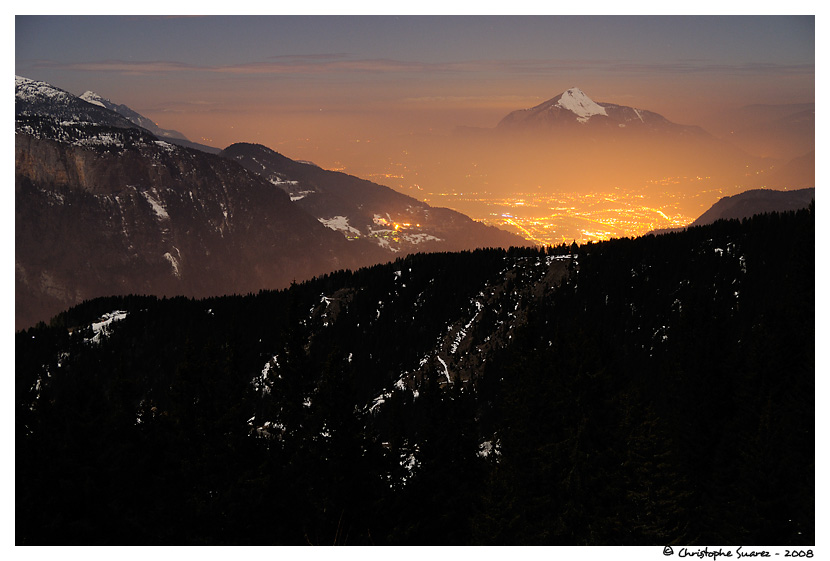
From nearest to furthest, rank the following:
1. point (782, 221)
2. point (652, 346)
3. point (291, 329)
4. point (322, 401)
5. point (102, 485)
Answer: point (102, 485) < point (322, 401) < point (291, 329) < point (652, 346) < point (782, 221)

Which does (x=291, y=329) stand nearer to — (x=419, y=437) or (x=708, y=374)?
(x=419, y=437)

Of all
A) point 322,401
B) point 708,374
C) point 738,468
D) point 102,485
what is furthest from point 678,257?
point 102,485

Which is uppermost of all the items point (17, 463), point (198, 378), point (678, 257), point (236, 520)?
point (678, 257)

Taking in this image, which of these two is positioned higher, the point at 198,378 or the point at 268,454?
the point at 198,378

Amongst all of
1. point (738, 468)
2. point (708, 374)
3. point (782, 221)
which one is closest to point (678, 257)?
point (782, 221)

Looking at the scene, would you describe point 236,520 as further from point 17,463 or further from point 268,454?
point 17,463

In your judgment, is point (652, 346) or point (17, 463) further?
point (652, 346)

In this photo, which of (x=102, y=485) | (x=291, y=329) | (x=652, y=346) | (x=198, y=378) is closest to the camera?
(x=102, y=485)

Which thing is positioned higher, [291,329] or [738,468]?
[291,329]

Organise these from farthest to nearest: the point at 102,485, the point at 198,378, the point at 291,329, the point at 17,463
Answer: the point at 291,329 < the point at 198,378 < the point at 102,485 < the point at 17,463
